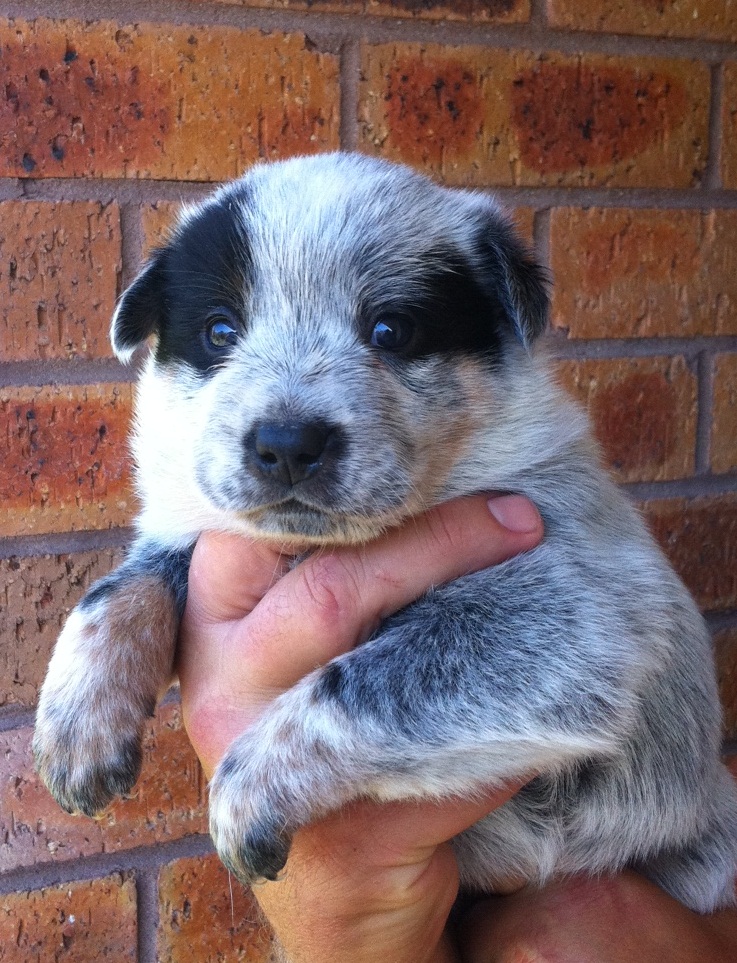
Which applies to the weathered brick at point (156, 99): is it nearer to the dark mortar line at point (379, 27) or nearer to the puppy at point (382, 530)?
the dark mortar line at point (379, 27)

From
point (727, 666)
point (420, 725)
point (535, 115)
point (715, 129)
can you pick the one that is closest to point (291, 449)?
point (420, 725)

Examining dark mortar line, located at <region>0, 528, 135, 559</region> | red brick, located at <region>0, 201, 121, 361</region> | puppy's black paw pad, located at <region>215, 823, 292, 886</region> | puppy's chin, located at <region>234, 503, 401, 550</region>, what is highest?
red brick, located at <region>0, 201, 121, 361</region>

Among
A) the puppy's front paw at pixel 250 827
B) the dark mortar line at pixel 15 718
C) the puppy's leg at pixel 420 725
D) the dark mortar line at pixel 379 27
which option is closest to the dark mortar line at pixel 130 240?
the dark mortar line at pixel 379 27

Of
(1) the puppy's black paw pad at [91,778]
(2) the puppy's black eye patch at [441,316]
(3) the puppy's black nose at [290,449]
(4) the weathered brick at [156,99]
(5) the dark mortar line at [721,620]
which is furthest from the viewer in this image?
(5) the dark mortar line at [721,620]

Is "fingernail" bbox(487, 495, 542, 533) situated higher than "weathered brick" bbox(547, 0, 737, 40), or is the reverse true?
"weathered brick" bbox(547, 0, 737, 40)

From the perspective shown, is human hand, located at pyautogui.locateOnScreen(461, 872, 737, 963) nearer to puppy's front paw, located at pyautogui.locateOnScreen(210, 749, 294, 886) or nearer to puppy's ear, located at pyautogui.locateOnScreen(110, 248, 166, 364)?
puppy's front paw, located at pyautogui.locateOnScreen(210, 749, 294, 886)

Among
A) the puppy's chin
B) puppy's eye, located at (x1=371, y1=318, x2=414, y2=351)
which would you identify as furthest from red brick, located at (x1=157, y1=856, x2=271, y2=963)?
puppy's eye, located at (x1=371, y1=318, x2=414, y2=351)

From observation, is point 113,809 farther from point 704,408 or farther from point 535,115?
point 535,115
